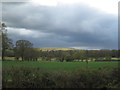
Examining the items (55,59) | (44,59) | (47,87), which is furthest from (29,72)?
(55,59)

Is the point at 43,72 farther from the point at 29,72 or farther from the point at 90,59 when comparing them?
the point at 90,59

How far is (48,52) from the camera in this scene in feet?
40.2

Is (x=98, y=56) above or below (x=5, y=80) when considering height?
above

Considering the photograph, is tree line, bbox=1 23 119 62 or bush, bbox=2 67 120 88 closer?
bush, bbox=2 67 120 88

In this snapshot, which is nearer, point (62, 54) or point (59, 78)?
point (59, 78)

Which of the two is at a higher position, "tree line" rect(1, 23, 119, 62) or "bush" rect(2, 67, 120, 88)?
"tree line" rect(1, 23, 119, 62)

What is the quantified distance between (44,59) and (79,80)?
5.36 meters

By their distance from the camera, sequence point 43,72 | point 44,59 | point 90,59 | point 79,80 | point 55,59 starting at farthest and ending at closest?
point 55,59
point 44,59
point 90,59
point 43,72
point 79,80

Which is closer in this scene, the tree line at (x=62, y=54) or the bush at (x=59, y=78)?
the bush at (x=59, y=78)

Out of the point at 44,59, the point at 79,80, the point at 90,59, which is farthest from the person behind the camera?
the point at 44,59

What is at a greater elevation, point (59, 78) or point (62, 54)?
point (62, 54)

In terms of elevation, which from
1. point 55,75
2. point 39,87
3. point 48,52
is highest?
point 48,52

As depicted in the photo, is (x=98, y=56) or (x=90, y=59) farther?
(x=98, y=56)

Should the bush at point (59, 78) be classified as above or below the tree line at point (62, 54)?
below
